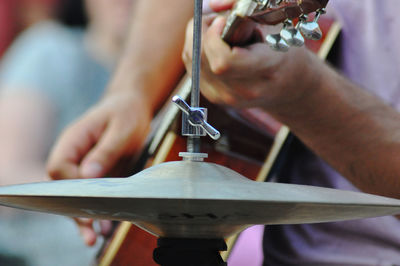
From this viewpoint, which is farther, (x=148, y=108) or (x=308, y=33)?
(x=148, y=108)

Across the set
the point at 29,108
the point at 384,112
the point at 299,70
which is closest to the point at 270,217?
the point at 299,70

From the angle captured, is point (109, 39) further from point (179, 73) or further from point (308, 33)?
point (308, 33)

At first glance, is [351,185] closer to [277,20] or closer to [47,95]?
[277,20]

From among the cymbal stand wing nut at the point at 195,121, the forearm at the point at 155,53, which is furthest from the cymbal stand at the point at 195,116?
the forearm at the point at 155,53

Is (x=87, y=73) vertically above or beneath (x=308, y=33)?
beneath

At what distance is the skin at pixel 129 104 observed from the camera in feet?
3.37

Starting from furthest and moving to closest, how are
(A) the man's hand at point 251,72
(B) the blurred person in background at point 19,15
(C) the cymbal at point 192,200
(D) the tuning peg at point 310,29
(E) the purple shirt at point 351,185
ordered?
1. (B) the blurred person in background at point 19,15
2. (E) the purple shirt at point 351,185
3. (A) the man's hand at point 251,72
4. (D) the tuning peg at point 310,29
5. (C) the cymbal at point 192,200

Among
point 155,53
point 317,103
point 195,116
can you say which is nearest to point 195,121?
point 195,116

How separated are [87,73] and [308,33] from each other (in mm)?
2056

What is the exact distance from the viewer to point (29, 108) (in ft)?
7.82

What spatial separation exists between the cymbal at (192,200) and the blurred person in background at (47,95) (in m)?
1.61

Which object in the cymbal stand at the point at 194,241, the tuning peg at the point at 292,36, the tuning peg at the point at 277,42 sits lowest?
the cymbal stand at the point at 194,241

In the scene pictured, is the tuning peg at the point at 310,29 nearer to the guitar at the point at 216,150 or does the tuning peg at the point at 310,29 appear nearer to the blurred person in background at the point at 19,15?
the guitar at the point at 216,150

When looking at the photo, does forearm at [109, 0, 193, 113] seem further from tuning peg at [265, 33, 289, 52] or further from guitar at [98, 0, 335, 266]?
tuning peg at [265, 33, 289, 52]
